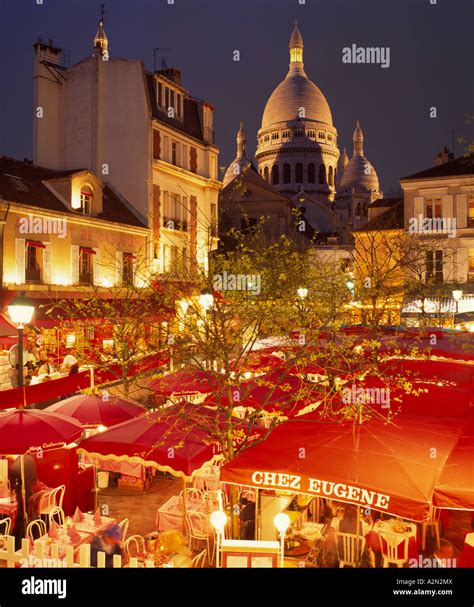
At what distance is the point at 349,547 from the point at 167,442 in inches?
131

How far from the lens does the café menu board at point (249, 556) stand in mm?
7559

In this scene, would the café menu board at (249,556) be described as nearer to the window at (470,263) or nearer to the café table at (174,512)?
the café table at (174,512)

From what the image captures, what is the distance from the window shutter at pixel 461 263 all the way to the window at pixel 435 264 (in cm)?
89

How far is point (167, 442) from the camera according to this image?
10094 mm

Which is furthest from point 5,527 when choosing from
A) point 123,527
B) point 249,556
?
point 249,556

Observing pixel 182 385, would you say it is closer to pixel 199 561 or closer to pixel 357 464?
pixel 199 561

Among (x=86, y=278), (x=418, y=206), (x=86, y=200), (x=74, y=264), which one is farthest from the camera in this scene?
(x=418, y=206)

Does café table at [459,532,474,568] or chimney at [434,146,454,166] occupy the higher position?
chimney at [434,146,454,166]

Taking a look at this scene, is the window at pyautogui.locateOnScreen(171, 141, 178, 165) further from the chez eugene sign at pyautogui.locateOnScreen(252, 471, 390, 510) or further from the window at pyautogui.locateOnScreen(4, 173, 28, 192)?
the chez eugene sign at pyautogui.locateOnScreen(252, 471, 390, 510)

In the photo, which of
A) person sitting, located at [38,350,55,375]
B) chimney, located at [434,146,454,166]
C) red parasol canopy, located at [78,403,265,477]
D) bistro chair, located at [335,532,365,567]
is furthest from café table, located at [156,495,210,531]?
chimney, located at [434,146,454,166]

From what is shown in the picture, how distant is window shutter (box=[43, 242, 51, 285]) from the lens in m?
25.4

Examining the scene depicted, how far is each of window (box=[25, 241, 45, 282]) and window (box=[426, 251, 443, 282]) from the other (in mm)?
21158

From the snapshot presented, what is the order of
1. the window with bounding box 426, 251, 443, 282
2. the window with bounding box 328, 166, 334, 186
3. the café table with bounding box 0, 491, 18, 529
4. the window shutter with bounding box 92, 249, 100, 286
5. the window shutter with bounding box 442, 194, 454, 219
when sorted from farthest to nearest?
the window with bounding box 328, 166, 334, 186 < the window shutter with bounding box 442, 194, 454, 219 < the window with bounding box 426, 251, 443, 282 < the window shutter with bounding box 92, 249, 100, 286 < the café table with bounding box 0, 491, 18, 529
